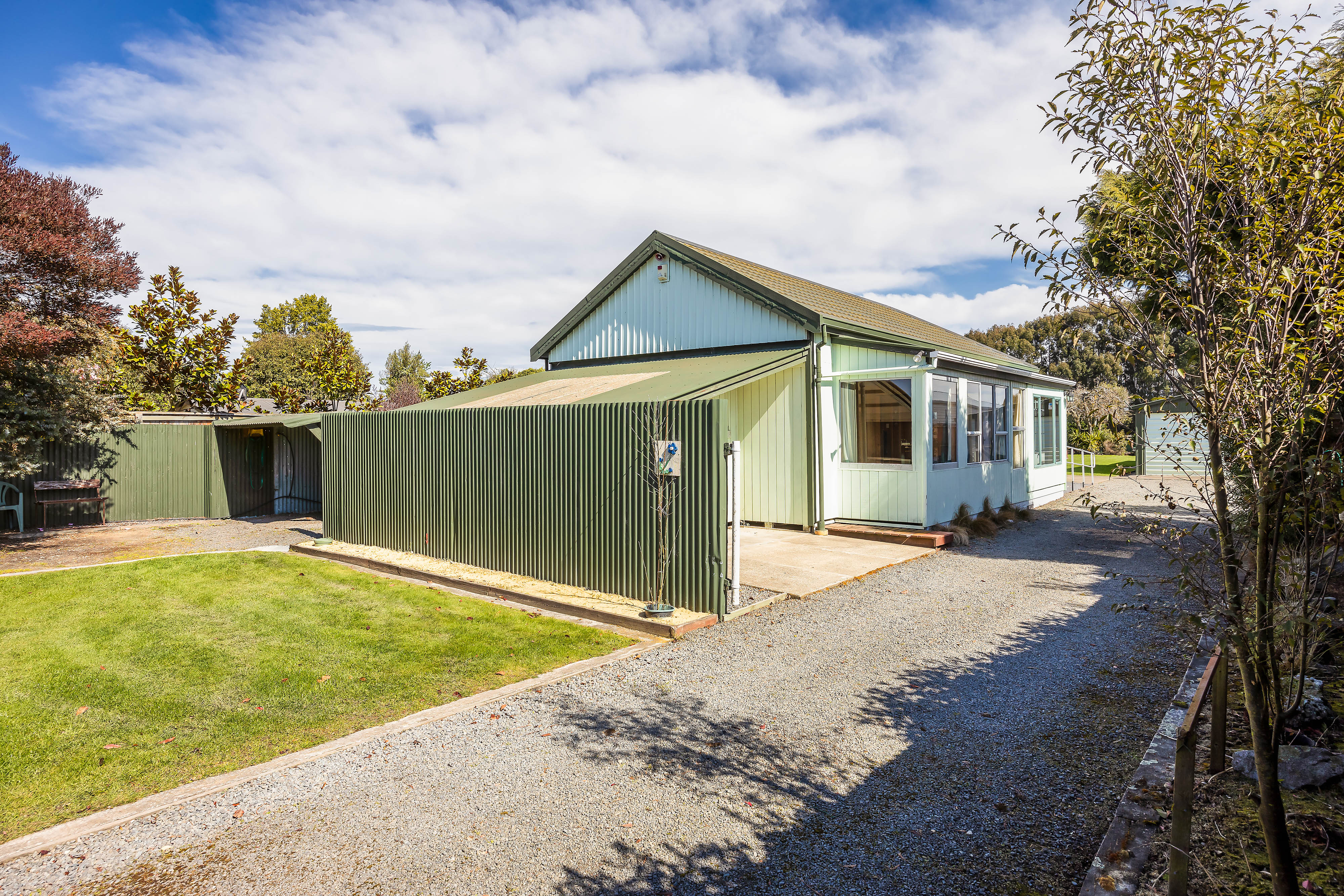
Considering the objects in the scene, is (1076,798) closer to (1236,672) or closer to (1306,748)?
(1306,748)

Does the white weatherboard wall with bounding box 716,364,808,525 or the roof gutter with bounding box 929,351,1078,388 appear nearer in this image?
the roof gutter with bounding box 929,351,1078,388

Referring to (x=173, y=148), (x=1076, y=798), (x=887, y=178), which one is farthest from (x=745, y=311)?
(x=173, y=148)

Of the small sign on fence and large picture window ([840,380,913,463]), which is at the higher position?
large picture window ([840,380,913,463])

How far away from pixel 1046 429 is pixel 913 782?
16107 mm

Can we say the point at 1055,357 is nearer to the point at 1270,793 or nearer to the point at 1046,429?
the point at 1046,429

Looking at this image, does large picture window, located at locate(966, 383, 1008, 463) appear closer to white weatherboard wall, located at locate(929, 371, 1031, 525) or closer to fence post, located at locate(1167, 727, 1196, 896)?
white weatherboard wall, located at locate(929, 371, 1031, 525)

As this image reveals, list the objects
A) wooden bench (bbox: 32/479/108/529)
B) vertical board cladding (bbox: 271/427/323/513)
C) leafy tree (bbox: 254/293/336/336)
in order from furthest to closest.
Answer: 1. leafy tree (bbox: 254/293/336/336)
2. vertical board cladding (bbox: 271/427/323/513)
3. wooden bench (bbox: 32/479/108/529)

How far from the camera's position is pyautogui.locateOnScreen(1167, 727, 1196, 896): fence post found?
233 cm

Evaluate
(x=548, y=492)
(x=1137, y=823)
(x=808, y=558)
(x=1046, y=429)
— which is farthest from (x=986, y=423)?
(x=1137, y=823)

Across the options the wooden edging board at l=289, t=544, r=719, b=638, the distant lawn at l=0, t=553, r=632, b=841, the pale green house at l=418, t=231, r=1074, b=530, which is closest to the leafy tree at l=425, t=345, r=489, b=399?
the pale green house at l=418, t=231, r=1074, b=530

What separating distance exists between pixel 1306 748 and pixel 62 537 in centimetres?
1854

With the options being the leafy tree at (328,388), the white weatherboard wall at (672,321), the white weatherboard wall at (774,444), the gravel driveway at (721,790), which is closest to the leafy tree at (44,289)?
the white weatherboard wall at (672,321)

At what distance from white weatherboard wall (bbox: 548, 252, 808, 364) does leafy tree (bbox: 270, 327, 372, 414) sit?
10.8 meters

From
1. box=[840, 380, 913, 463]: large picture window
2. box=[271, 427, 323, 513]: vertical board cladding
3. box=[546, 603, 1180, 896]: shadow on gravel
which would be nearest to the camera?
box=[546, 603, 1180, 896]: shadow on gravel
